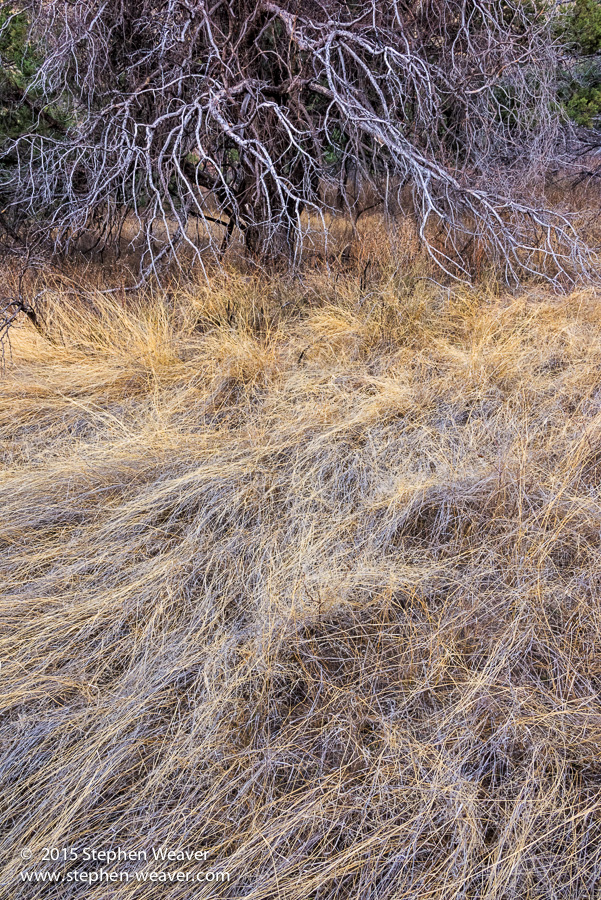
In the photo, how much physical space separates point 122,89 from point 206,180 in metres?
0.85

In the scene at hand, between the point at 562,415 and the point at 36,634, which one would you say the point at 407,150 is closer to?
the point at 562,415

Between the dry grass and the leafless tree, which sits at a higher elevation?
the leafless tree

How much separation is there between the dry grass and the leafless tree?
1.33 metres

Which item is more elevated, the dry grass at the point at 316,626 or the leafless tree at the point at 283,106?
the leafless tree at the point at 283,106

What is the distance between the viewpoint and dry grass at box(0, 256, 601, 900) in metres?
1.25

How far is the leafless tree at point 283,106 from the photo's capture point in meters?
3.60

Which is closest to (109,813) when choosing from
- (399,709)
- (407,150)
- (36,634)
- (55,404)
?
(36,634)

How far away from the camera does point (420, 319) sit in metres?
3.45

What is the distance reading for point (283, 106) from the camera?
13.0ft

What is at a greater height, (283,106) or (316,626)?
(283,106)

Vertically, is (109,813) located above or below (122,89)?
below

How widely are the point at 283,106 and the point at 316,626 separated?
366cm

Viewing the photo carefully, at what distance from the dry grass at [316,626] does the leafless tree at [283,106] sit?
1.33 meters

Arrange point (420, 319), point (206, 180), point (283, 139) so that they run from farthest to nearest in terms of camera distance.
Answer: point (206, 180) → point (283, 139) → point (420, 319)
